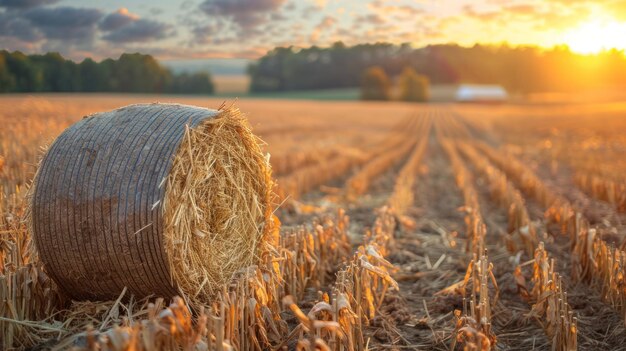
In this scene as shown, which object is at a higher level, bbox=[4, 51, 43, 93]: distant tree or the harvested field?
bbox=[4, 51, 43, 93]: distant tree

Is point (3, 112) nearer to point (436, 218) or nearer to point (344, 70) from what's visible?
point (436, 218)

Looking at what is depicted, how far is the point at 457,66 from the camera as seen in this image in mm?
114938

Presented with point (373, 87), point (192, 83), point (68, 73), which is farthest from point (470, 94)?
point (68, 73)

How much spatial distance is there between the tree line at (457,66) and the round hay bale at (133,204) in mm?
79712

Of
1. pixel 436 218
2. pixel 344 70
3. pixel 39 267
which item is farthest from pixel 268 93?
pixel 39 267

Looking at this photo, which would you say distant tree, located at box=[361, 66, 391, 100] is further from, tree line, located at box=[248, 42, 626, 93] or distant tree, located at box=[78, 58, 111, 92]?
distant tree, located at box=[78, 58, 111, 92]

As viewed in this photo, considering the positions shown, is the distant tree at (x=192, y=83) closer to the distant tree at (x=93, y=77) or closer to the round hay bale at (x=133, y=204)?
the distant tree at (x=93, y=77)

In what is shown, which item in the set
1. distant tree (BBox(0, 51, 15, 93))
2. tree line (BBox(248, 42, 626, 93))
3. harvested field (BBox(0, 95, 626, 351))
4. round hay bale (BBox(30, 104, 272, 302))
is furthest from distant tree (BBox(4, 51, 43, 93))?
tree line (BBox(248, 42, 626, 93))

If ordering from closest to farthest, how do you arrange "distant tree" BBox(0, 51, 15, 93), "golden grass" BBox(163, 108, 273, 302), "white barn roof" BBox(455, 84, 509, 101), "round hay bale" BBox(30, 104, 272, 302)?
"round hay bale" BBox(30, 104, 272, 302)
"golden grass" BBox(163, 108, 273, 302)
"distant tree" BBox(0, 51, 15, 93)
"white barn roof" BBox(455, 84, 509, 101)

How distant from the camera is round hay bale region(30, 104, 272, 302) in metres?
4.78

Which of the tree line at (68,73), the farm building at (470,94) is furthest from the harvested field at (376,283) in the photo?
the farm building at (470,94)

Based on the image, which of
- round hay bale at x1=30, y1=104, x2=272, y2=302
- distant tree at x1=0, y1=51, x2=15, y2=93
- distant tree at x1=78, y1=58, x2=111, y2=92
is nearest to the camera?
round hay bale at x1=30, y1=104, x2=272, y2=302

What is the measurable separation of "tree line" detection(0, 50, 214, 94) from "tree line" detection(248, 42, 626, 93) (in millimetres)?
59014

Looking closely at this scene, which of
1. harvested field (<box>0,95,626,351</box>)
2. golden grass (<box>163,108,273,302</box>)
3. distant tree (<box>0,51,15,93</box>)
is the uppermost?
distant tree (<box>0,51,15,93</box>)
